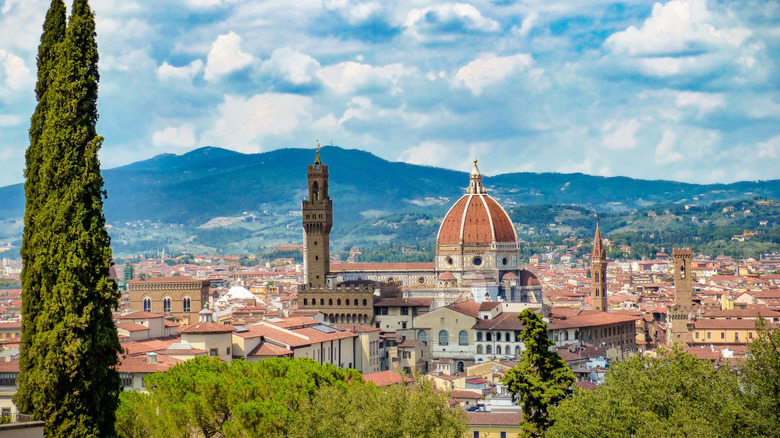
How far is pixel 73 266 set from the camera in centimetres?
2569

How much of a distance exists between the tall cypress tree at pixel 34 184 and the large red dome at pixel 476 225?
3338 inches

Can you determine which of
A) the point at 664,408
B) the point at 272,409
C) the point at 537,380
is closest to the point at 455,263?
the point at 537,380

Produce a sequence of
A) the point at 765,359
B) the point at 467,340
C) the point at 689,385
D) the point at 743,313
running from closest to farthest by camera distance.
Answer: the point at 765,359 < the point at 689,385 < the point at 467,340 < the point at 743,313

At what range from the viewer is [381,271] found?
11225cm

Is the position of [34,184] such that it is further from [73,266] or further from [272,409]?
[272,409]

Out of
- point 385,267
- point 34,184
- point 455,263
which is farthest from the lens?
point 385,267

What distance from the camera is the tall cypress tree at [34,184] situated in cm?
2614

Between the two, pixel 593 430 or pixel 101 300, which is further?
pixel 593 430

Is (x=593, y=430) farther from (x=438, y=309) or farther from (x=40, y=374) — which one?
(x=438, y=309)

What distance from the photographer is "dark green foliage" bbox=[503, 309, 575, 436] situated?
4067 centimetres

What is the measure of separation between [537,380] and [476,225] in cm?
7132

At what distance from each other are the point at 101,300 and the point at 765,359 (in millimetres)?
17612

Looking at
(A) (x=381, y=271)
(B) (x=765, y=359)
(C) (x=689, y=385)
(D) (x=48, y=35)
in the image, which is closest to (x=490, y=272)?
(A) (x=381, y=271)

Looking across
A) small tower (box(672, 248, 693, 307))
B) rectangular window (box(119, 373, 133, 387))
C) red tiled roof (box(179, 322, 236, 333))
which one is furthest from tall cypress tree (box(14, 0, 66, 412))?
small tower (box(672, 248, 693, 307))
